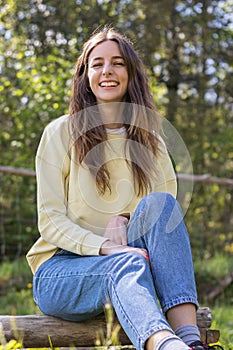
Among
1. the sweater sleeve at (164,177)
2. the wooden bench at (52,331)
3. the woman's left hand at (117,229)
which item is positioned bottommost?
the wooden bench at (52,331)

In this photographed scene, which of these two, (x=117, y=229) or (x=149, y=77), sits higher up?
(x=149, y=77)

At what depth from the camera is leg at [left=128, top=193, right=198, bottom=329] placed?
2.03m

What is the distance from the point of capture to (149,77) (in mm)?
6043

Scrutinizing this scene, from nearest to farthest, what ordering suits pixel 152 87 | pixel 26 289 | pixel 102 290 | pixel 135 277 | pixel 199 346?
1. pixel 199 346
2. pixel 135 277
3. pixel 102 290
4. pixel 26 289
5. pixel 152 87

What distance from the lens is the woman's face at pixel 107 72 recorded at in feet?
7.98

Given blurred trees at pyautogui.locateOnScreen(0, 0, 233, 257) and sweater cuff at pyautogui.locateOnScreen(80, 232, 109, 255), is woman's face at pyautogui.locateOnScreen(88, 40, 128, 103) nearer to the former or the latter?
sweater cuff at pyautogui.locateOnScreen(80, 232, 109, 255)

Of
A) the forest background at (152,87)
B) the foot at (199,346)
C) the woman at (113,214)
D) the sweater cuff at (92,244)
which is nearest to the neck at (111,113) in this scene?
the woman at (113,214)

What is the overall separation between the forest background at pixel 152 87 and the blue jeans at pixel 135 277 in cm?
284

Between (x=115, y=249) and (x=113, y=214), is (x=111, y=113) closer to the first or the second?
(x=113, y=214)

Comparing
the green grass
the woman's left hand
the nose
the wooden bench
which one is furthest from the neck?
the green grass

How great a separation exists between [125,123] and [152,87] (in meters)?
3.50

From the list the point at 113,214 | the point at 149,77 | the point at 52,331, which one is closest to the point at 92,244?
the point at 113,214

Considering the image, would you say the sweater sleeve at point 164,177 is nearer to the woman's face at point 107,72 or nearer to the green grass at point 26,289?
the woman's face at point 107,72

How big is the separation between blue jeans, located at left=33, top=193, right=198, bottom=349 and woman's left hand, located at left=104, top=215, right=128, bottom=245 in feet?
0.12
